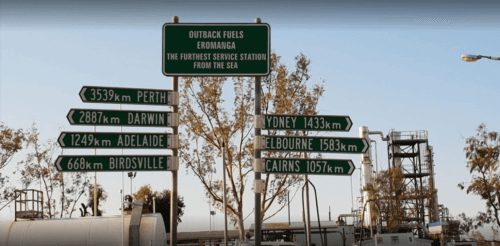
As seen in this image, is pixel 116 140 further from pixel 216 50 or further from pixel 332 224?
pixel 332 224

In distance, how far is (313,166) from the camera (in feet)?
51.7

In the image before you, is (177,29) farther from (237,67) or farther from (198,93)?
(198,93)

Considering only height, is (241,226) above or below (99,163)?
below

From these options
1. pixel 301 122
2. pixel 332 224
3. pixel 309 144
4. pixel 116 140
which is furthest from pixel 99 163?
pixel 332 224

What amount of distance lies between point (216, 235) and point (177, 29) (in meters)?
59.7

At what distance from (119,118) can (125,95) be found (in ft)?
2.03

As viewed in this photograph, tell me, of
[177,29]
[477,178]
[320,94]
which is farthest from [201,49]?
[477,178]

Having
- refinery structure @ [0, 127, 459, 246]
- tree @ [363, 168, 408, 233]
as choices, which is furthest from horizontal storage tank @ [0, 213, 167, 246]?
tree @ [363, 168, 408, 233]

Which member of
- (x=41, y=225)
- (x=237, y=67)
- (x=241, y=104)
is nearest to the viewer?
(x=237, y=67)

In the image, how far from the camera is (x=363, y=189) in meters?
72.4

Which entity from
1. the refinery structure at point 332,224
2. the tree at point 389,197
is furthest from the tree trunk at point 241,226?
the tree at point 389,197

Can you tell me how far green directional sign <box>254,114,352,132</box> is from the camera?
15945 mm

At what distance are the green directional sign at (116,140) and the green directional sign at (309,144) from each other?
2.48 metres

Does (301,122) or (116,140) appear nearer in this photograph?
(116,140)
